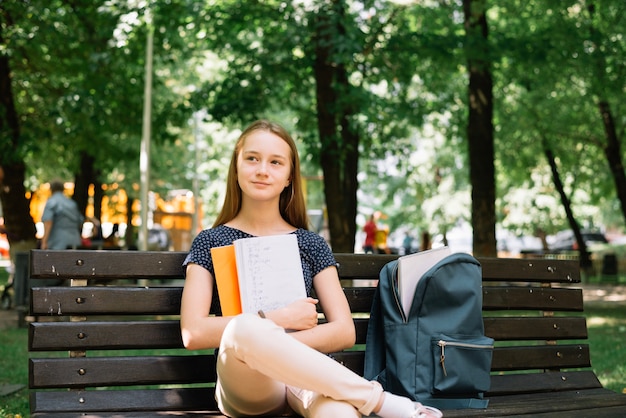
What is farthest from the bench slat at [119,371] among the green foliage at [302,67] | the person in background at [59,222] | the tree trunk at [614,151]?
the tree trunk at [614,151]

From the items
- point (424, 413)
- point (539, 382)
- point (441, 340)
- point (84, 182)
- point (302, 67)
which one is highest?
point (302, 67)

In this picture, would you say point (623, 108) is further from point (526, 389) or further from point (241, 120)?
point (526, 389)

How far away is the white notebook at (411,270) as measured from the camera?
13.3 feet

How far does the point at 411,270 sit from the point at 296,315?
1.99ft

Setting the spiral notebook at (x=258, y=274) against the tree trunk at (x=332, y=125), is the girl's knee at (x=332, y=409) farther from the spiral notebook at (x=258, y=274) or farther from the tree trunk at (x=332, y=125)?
the tree trunk at (x=332, y=125)

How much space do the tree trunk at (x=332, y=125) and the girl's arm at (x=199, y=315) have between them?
8.93m

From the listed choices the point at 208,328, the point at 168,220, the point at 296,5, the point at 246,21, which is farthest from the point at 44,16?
the point at 168,220

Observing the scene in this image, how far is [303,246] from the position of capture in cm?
409

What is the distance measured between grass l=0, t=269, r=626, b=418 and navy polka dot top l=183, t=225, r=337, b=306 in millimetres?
1747

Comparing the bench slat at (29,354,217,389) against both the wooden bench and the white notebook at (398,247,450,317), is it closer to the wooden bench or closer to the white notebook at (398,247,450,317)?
the wooden bench

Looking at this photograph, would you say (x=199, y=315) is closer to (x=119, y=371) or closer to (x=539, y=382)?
(x=119, y=371)

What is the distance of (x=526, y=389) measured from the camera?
4.73m

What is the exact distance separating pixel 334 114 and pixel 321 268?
10265mm

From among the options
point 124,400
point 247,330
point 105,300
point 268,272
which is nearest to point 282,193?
point 268,272
